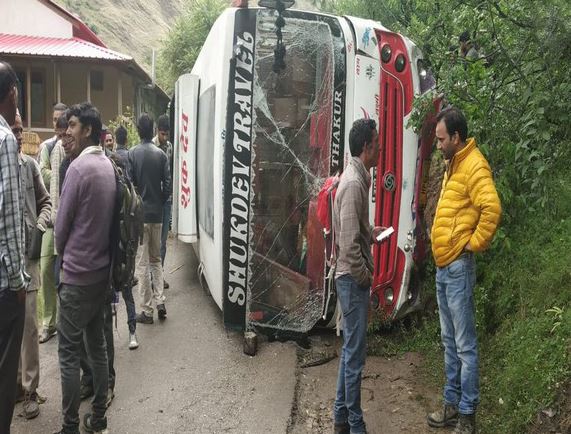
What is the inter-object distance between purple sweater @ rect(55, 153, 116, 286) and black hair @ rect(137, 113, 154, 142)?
238 cm

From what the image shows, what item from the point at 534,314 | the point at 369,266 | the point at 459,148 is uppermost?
the point at 459,148

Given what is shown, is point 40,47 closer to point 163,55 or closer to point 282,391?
point 163,55

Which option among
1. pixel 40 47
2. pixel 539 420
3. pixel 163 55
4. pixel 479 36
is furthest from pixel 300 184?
pixel 163 55

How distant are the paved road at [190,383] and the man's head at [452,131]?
2167mm

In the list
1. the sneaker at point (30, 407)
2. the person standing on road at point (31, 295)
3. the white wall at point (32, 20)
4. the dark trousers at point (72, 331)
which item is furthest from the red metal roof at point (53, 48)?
the dark trousers at point (72, 331)

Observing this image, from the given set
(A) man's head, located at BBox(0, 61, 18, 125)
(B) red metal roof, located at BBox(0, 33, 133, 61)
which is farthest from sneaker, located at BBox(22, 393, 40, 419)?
(B) red metal roof, located at BBox(0, 33, 133, 61)

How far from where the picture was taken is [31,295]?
375cm

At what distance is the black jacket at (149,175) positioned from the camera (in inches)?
222

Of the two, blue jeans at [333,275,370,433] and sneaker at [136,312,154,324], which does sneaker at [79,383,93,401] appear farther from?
blue jeans at [333,275,370,433]

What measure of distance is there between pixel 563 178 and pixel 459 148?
1.38 meters

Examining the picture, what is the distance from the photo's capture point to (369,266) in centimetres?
334

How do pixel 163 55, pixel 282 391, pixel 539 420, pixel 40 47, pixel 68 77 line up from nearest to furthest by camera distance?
1. pixel 539 420
2. pixel 282 391
3. pixel 40 47
4. pixel 68 77
5. pixel 163 55

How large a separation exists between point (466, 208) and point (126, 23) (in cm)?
4862

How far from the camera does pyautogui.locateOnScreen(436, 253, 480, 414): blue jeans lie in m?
3.22
